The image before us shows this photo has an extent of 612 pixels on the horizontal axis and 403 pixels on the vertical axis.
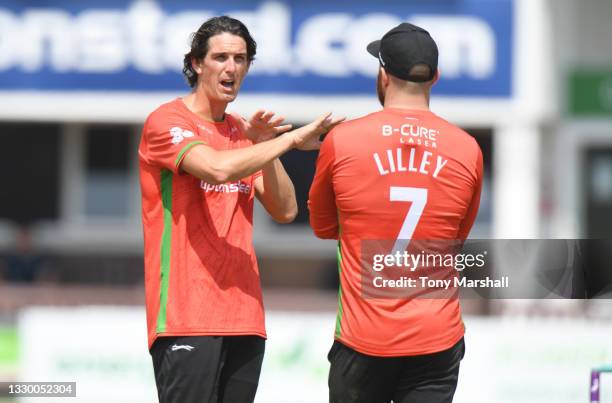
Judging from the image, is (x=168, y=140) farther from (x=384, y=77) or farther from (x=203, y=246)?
(x=384, y=77)

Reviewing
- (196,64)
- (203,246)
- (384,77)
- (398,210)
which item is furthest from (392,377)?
(196,64)

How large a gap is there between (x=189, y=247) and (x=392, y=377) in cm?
84

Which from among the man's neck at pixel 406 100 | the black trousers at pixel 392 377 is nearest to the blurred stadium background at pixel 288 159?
the black trousers at pixel 392 377

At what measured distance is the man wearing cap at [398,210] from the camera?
3.88 metres

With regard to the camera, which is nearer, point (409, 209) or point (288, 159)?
point (409, 209)

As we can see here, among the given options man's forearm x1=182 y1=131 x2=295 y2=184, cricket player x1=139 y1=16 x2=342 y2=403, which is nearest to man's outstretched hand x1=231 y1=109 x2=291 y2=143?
cricket player x1=139 y1=16 x2=342 y2=403

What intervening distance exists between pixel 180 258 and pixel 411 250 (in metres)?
0.84

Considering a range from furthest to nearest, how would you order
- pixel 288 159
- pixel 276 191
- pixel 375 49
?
1. pixel 288 159
2. pixel 276 191
3. pixel 375 49

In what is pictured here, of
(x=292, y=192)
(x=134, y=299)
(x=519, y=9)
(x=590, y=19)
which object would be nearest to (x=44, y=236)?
(x=134, y=299)

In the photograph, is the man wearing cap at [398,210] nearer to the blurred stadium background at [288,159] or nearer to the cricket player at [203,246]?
the cricket player at [203,246]

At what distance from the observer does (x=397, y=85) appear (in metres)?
3.97

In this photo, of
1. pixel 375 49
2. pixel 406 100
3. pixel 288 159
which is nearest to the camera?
pixel 406 100

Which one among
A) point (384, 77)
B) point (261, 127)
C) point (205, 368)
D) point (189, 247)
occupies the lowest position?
point (205, 368)

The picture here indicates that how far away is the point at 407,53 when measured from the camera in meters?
3.92
